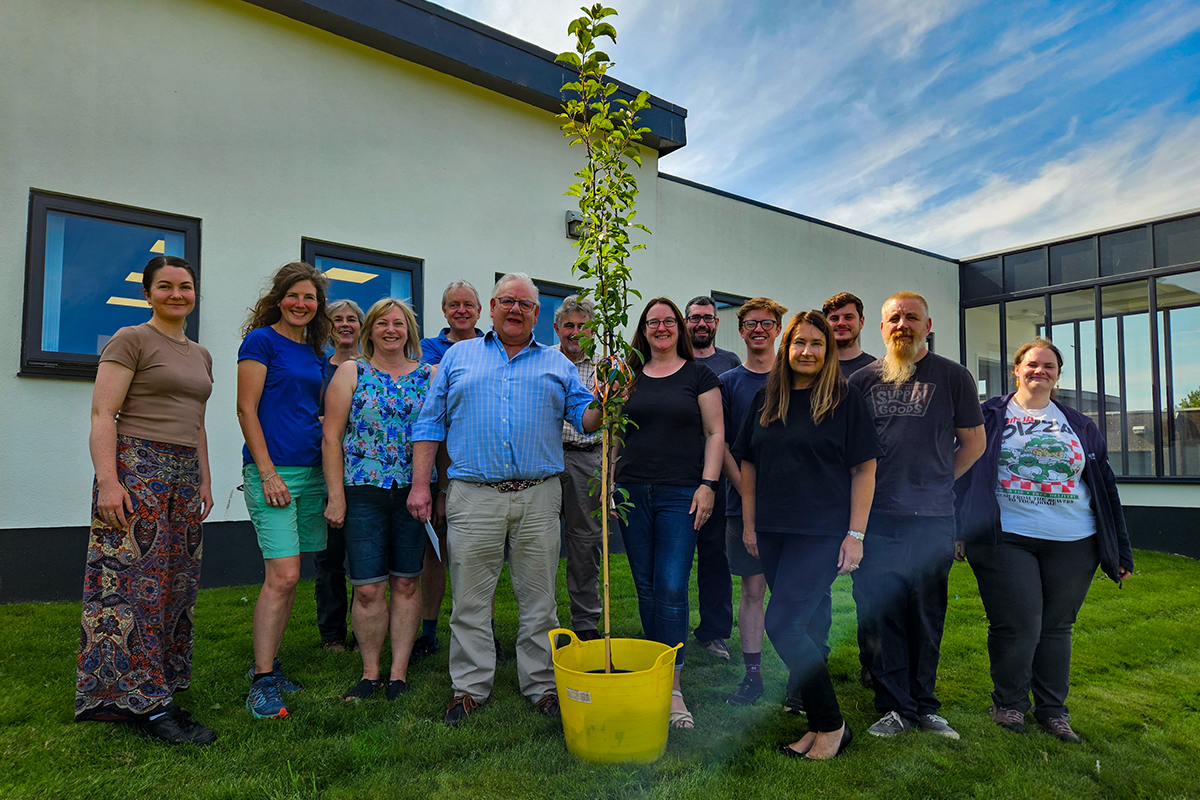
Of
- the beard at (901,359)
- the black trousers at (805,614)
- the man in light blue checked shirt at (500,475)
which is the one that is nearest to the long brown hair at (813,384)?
the beard at (901,359)

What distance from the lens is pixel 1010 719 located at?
3100 millimetres

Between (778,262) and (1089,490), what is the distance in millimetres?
7445

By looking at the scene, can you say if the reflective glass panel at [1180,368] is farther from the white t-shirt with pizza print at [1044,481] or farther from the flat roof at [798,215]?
the white t-shirt with pizza print at [1044,481]

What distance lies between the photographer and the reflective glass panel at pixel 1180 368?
9.45 meters

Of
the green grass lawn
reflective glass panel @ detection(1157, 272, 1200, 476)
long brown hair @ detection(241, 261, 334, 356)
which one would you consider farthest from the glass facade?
long brown hair @ detection(241, 261, 334, 356)

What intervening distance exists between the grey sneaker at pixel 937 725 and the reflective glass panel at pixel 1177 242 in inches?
409

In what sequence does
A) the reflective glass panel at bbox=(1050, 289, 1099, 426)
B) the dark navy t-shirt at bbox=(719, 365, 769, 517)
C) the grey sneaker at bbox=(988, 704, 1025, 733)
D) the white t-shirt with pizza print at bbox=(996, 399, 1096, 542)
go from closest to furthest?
the grey sneaker at bbox=(988, 704, 1025, 733) < the white t-shirt with pizza print at bbox=(996, 399, 1096, 542) < the dark navy t-shirt at bbox=(719, 365, 769, 517) < the reflective glass panel at bbox=(1050, 289, 1099, 426)

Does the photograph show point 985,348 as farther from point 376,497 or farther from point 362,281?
point 376,497

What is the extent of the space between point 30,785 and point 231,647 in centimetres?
163

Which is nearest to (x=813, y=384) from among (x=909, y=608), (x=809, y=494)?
(x=809, y=494)

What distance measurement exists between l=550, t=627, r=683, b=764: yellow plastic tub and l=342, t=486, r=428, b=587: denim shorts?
3.59 ft

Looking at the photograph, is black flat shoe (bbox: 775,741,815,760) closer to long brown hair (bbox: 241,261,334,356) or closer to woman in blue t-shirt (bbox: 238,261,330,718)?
woman in blue t-shirt (bbox: 238,261,330,718)

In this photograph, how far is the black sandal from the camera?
320cm

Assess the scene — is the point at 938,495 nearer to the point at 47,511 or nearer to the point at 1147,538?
the point at 47,511
